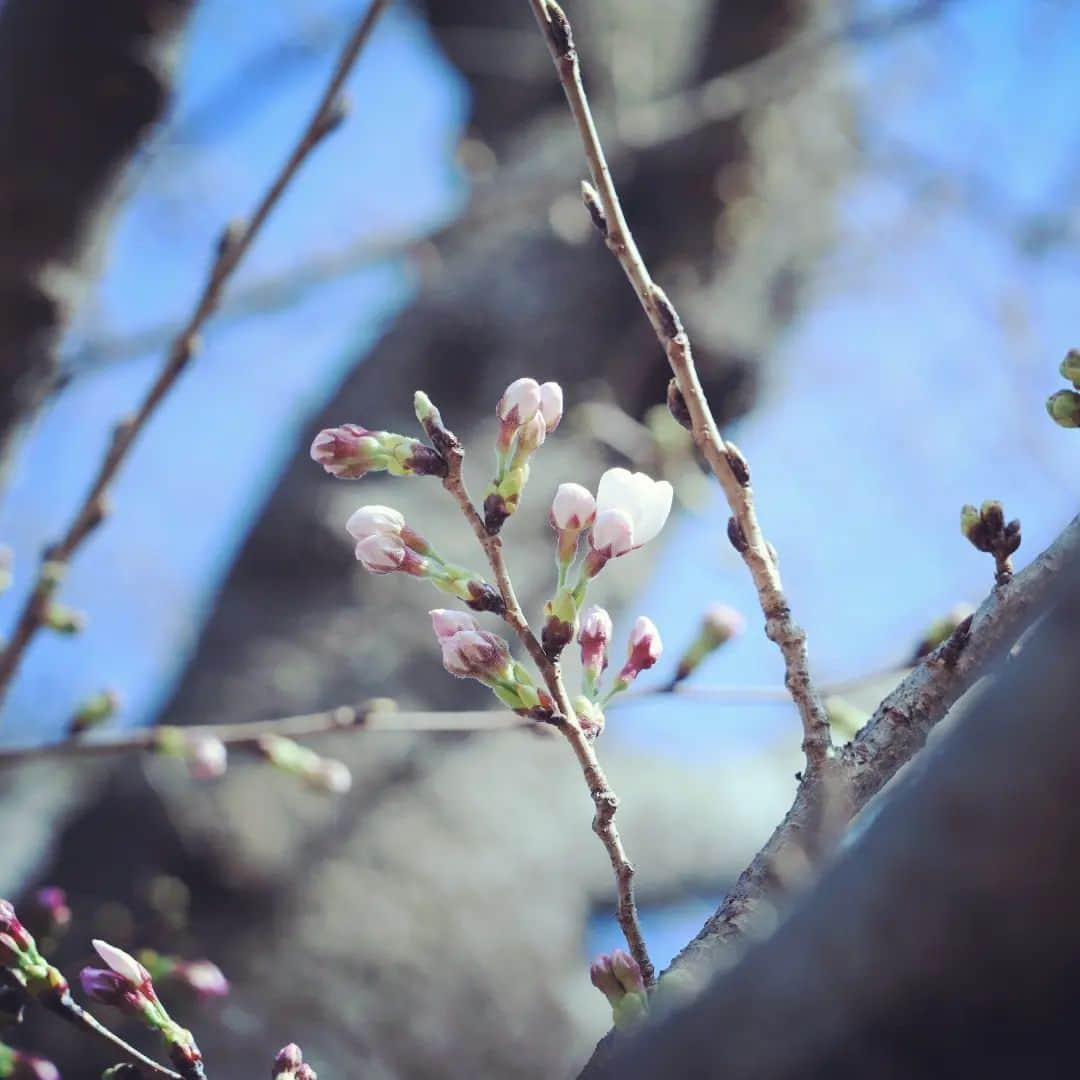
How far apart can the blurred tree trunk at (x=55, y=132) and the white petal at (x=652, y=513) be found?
67cm

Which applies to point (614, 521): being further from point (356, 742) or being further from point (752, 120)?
point (752, 120)

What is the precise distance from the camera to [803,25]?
6.34ft

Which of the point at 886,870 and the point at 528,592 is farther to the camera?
the point at 528,592

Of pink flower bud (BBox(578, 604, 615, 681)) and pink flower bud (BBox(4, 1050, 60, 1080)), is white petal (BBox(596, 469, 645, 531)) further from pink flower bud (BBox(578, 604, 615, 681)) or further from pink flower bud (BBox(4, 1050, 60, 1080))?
pink flower bud (BBox(4, 1050, 60, 1080))

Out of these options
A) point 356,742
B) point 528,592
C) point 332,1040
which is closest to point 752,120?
point 528,592

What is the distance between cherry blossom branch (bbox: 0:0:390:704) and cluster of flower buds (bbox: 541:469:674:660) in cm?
35

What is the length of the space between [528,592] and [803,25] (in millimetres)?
1206

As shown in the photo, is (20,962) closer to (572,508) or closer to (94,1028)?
(94,1028)

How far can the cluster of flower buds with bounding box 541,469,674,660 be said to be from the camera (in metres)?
0.47

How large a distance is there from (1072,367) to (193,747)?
70 centimetres

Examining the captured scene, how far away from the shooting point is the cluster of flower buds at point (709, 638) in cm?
71

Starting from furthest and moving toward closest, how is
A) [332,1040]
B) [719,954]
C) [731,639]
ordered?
[332,1040]
[731,639]
[719,954]

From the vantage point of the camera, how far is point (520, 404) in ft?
1.58

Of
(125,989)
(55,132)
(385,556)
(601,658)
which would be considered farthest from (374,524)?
(55,132)
